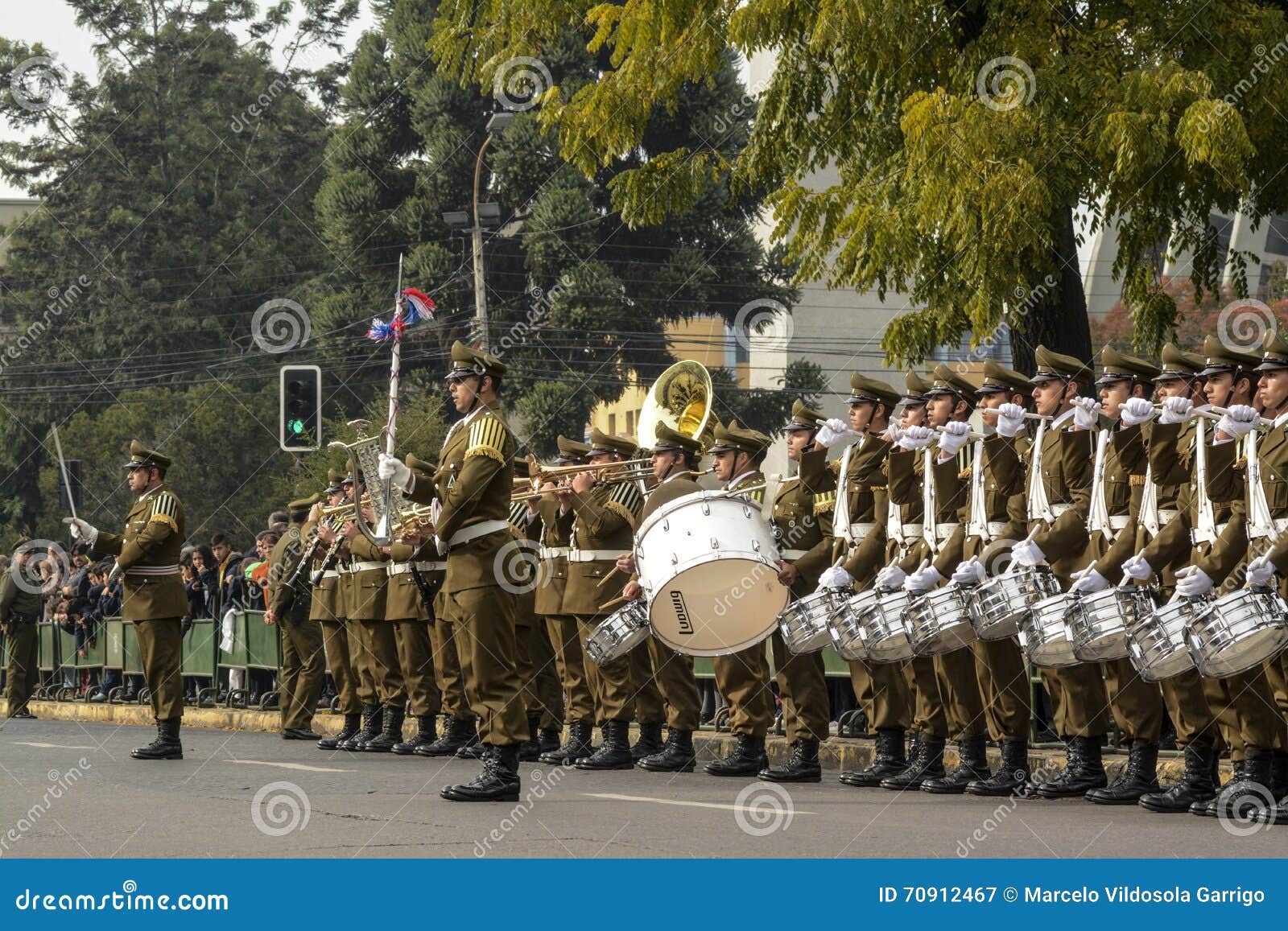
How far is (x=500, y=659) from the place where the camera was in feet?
35.0

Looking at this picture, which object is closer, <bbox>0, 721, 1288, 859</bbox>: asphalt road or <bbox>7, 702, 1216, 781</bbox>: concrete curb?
<bbox>0, 721, 1288, 859</bbox>: asphalt road

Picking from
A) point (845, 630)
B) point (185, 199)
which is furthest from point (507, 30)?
point (185, 199)

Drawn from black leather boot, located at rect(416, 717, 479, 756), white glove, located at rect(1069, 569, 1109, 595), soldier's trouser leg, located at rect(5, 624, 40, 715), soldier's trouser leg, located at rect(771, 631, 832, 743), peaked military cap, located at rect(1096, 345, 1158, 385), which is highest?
peaked military cap, located at rect(1096, 345, 1158, 385)

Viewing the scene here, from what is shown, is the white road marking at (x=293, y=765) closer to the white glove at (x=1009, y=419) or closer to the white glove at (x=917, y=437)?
the white glove at (x=917, y=437)

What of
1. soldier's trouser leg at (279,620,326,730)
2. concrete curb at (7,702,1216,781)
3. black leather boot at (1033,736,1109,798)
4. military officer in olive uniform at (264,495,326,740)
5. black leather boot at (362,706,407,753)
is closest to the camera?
black leather boot at (1033,736,1109,798)

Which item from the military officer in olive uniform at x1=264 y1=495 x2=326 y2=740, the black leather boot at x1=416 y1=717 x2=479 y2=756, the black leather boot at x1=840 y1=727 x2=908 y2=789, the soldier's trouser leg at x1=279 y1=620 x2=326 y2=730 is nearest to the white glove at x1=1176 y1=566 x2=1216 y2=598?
the black leather boot at x1=840 y1=727 x2=908 y2=789

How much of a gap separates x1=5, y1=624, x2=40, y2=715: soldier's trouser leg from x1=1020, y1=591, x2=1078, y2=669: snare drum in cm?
1669

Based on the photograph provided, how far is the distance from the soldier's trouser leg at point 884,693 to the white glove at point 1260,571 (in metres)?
3.12

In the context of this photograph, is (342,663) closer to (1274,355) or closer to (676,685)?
(676,685)

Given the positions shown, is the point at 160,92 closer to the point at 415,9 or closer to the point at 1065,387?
the point at 415,9

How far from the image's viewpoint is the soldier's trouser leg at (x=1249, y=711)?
33.0ft

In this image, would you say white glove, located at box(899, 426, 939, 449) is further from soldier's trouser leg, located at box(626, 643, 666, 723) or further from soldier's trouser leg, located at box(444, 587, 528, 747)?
soldier's trouser leg, located at box(626, 643, 666, 723)

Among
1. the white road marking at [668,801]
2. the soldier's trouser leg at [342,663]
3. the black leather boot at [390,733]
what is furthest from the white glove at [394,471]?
the soldier's trouser leg at [342,663]

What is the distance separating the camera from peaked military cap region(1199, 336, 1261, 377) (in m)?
10.3
